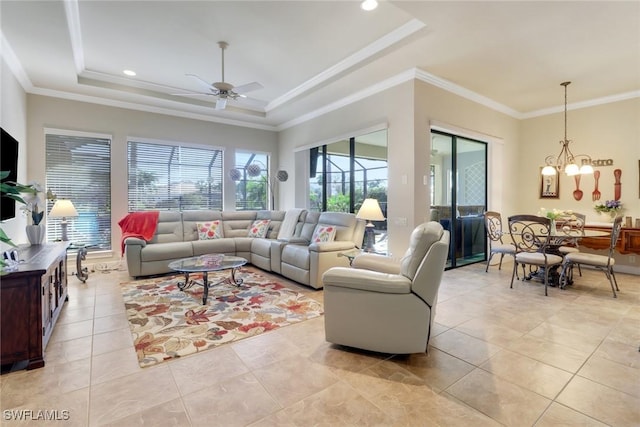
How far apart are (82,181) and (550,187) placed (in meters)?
8.51

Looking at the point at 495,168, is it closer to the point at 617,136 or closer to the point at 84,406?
the point at 617,136

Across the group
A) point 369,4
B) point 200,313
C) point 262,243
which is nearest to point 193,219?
point 262,243

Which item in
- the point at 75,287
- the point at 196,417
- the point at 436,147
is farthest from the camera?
the point at 436,147

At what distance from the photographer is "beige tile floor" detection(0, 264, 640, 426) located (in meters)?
1.67

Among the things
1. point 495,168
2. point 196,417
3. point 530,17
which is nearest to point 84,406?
point 196,417

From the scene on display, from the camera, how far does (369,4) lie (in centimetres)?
284

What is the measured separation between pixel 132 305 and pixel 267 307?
153 centimetres

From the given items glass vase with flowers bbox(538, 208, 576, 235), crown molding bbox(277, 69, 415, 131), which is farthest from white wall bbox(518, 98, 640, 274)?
crown molding bbox(277, 69, 415, 131)

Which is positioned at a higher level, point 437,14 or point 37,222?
point 437,14

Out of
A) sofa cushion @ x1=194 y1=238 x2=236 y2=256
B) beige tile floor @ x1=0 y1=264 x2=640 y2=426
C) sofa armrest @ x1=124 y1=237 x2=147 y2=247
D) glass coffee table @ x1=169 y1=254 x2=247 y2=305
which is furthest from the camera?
sofa cushion @ x1=194 y1=238 x2=236 y2=256

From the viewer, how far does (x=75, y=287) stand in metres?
4.10

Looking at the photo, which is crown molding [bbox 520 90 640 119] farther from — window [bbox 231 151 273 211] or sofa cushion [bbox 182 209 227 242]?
sofa cushion [bbox 182 209 227 242]

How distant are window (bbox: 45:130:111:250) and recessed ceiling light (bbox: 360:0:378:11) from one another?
190 inches

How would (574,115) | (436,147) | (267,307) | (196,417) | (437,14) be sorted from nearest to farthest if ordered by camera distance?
(196,417) → (437,14) → (267,307) → (436,147) → (574,115)
